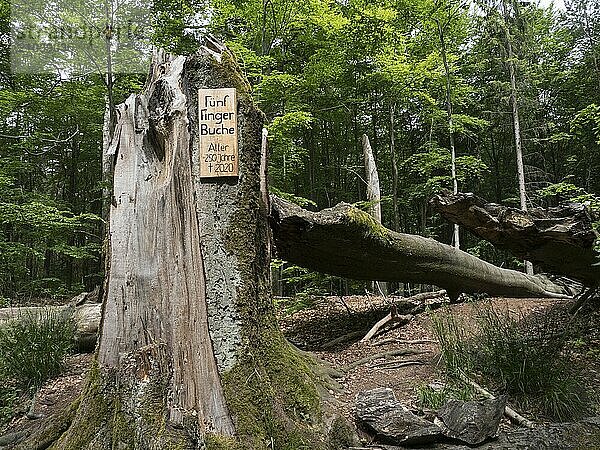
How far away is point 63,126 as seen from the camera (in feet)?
48.0

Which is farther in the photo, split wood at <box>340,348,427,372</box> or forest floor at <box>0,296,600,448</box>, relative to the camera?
split wood at <box>340,348,427,372</box>

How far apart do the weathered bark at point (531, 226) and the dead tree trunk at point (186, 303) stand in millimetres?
2685

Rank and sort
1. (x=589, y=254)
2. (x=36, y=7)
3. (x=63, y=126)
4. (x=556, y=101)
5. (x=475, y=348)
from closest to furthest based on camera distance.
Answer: (x=475, y=348), (x=589, y=254), (x=36, y=7), (x=63, y=126), (x=556, y=101)

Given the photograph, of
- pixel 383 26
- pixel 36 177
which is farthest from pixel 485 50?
pixel 36 177

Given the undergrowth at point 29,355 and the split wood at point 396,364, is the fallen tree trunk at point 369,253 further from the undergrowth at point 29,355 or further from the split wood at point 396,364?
the undergrowth at point 29,355

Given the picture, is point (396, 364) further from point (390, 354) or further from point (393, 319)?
point (393, 319)

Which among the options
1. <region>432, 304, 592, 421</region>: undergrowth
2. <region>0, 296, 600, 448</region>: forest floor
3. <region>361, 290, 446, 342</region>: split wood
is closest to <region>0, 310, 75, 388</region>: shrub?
<region>0, 296, 600, 448</region>: forest floor

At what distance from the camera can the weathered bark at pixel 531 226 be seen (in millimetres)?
5074

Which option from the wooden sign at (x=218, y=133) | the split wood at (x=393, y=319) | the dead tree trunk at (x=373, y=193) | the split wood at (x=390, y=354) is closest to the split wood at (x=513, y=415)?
the split wood at (x=390, y=354)

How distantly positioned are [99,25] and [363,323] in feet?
31.4

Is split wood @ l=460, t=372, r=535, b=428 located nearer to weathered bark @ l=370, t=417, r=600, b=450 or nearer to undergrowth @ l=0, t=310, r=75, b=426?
weathered bark @ l=370, t=417, r=600, b=450

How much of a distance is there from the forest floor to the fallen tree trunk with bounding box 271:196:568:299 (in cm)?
47

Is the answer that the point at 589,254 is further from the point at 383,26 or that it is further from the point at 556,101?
the point at 556,101

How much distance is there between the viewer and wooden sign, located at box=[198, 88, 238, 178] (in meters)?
3.30
